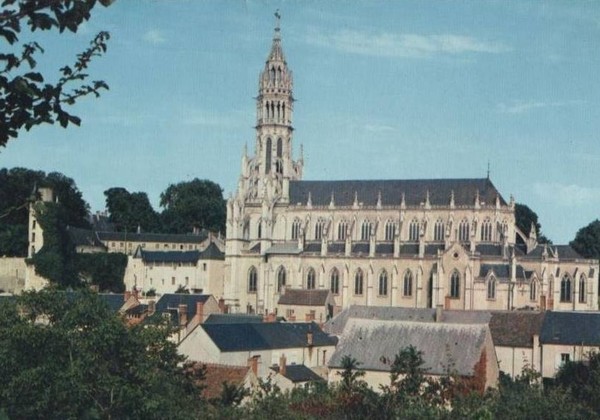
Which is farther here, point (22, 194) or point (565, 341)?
point (22, 194)

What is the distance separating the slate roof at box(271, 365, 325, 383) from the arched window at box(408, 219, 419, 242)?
44.6 m

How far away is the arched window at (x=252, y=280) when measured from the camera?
89938 mm

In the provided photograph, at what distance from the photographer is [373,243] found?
84.9 metres

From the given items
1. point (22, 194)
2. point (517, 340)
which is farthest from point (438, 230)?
point (22, 194)

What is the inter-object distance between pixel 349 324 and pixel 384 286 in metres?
40.9

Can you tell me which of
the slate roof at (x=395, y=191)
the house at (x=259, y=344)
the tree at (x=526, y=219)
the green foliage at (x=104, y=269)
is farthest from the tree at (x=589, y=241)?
the house at (x=259, y=344)

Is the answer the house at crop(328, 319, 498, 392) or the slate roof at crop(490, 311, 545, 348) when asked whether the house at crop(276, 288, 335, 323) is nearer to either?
the slate roof at crop(490, 311, 545, 348)

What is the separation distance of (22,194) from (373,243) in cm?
3637

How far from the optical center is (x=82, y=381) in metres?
23.7

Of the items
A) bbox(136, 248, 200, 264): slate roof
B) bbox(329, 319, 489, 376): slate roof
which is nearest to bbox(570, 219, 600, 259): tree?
bbox(136, 248, 200, 264): slate roof

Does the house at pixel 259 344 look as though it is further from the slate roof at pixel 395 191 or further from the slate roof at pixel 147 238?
the slate roof at pixel 147 238

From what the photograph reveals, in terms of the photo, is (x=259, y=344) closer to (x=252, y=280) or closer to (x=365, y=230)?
(x=252, y=280)

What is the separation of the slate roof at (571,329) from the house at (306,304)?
23.9 meters

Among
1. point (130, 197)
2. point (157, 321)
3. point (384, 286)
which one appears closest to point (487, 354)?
point (157, 321)
